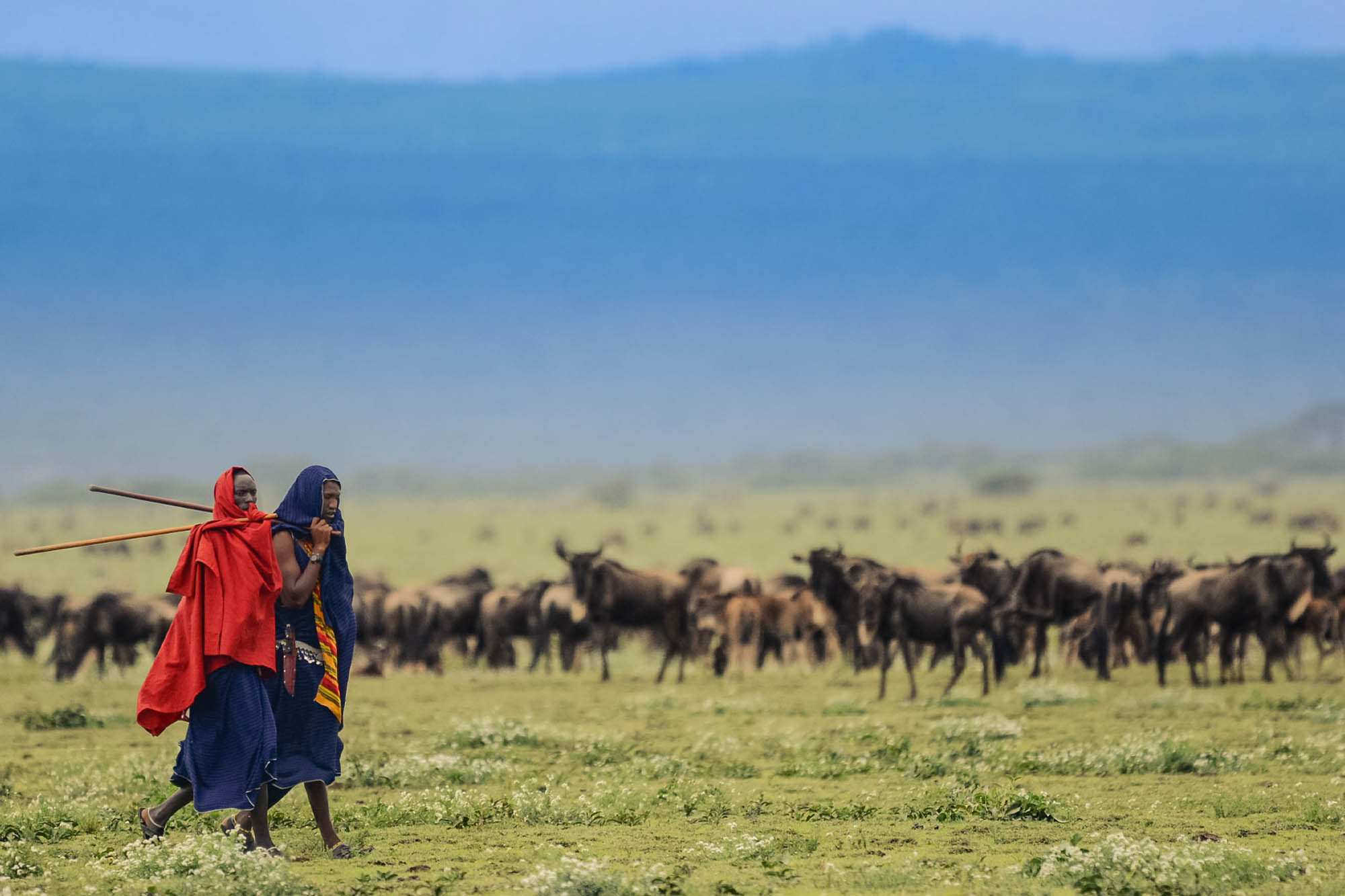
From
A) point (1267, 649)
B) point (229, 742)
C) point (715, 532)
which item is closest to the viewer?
point (229, 742)

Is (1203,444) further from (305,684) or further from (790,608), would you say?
(305,684)

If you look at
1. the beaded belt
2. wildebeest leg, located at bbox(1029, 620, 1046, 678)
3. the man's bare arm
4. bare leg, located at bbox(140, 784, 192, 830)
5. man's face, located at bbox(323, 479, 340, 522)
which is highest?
man's face, located at bbox(323, 479, 340, 522)

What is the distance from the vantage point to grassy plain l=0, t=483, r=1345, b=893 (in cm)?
862

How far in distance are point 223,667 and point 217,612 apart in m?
0.35

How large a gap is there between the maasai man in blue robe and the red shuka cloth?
0.14 metres

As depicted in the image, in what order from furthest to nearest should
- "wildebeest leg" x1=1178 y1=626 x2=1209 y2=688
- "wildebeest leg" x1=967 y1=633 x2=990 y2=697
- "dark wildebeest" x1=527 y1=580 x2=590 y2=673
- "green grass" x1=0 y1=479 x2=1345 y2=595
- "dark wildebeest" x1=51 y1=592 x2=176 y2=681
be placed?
"green grass" x1=0 y1=479 x2=1345 y2=595 < "dark wildebeest" x1=527 y1=580 x2=590 y2=673 < "dark wildebeest" x1=51 y1=592 x2=176 y2=681 < "wildebeest leg" x1=1178 y1=626 x2=1209 y2=688 < "wildebeest leg" x1=967 y1=633 x2=990 y2=697

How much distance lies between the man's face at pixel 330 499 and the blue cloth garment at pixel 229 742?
1.06 m

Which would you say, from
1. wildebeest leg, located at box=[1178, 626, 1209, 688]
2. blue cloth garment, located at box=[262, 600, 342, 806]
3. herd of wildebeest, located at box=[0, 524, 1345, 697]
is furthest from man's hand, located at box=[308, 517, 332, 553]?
wildebeest leg, located at box=[1178, 626, 1209, 688]

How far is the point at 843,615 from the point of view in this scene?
25.0 metres

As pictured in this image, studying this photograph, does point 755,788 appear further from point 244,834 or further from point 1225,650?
point 1225,650

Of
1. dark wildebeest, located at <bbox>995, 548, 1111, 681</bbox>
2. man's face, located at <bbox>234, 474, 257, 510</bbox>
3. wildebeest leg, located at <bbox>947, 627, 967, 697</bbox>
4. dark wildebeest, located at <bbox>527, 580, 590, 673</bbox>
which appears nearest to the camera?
man's face, located at <bbox>234, 474, 257, 510</bbox>

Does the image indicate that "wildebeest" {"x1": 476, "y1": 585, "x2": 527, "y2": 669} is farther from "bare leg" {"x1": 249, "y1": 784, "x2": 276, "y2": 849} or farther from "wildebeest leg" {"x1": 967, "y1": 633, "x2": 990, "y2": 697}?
"bare leg" {"x1": 249, "y1": 784, "x2": 276, "y2": 849}

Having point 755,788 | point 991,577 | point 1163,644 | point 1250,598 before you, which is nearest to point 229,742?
point 755,788

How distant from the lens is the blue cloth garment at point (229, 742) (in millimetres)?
8922
